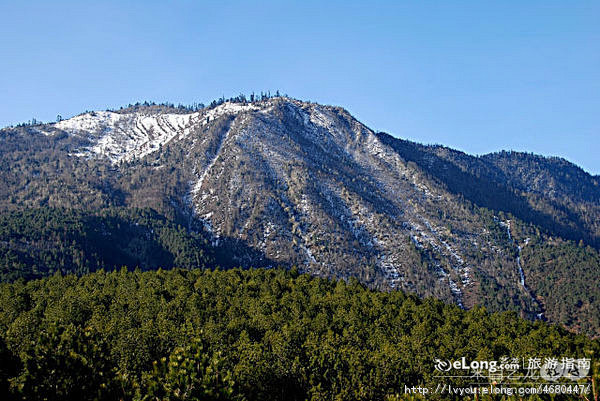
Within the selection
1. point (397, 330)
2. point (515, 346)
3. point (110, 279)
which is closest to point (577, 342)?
point (515, 346)

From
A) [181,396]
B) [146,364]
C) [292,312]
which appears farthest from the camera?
[292,312]

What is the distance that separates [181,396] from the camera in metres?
26.2

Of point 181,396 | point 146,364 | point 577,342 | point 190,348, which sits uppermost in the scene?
point 190,348

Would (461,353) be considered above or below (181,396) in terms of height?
below

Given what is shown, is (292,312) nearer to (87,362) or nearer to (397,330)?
(397,330)

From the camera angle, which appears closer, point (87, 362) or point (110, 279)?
point (87, 362)

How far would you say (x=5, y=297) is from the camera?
98812 mm

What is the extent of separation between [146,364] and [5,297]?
68.3 m

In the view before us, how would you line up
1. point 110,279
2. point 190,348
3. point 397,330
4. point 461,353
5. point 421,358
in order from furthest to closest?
1. point 110,279
2. point 397,330
3. point 461,353
4. point 421,358
5. point 190,348

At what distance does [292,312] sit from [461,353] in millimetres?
37243

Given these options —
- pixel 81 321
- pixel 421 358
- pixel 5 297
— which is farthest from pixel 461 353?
pixel 5 297

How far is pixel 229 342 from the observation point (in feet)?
220

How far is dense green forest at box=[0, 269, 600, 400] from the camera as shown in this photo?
29250 mm

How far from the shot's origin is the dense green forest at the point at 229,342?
96.0ft
